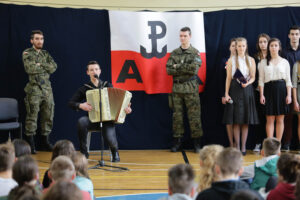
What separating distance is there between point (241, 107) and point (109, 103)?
7.32 ft

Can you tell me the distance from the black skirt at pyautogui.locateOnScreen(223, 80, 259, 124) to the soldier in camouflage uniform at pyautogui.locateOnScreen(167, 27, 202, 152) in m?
0.59

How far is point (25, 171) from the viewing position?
2578 millimetres

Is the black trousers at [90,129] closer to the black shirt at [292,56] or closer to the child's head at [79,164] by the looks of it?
the child's head at [79,164]

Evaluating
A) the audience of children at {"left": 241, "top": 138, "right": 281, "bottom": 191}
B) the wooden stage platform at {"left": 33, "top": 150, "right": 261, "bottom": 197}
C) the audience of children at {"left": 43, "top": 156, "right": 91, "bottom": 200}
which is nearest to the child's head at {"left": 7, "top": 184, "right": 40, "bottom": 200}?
the audience of children at {"left": 43, "top": 156, "right": 91, "bottom": 200}

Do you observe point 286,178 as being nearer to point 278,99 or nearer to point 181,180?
point 181,180

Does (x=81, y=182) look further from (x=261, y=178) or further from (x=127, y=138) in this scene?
(x=127, y=138)

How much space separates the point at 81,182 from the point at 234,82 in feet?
13.9

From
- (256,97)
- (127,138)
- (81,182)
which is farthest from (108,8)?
(81,182)

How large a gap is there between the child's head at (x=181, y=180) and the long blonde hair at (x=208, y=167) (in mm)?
578

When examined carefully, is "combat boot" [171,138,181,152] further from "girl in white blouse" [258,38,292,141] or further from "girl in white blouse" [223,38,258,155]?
"girl in white blouse" [258,38,292,141]

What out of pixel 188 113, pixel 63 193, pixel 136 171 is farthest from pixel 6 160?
pixel 188 113

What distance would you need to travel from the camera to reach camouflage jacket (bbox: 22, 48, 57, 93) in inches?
272

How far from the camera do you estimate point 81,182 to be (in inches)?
123

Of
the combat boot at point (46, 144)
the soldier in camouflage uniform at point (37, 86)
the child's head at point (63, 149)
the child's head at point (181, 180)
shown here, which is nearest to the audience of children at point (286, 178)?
the child's head at point (181, 180)
